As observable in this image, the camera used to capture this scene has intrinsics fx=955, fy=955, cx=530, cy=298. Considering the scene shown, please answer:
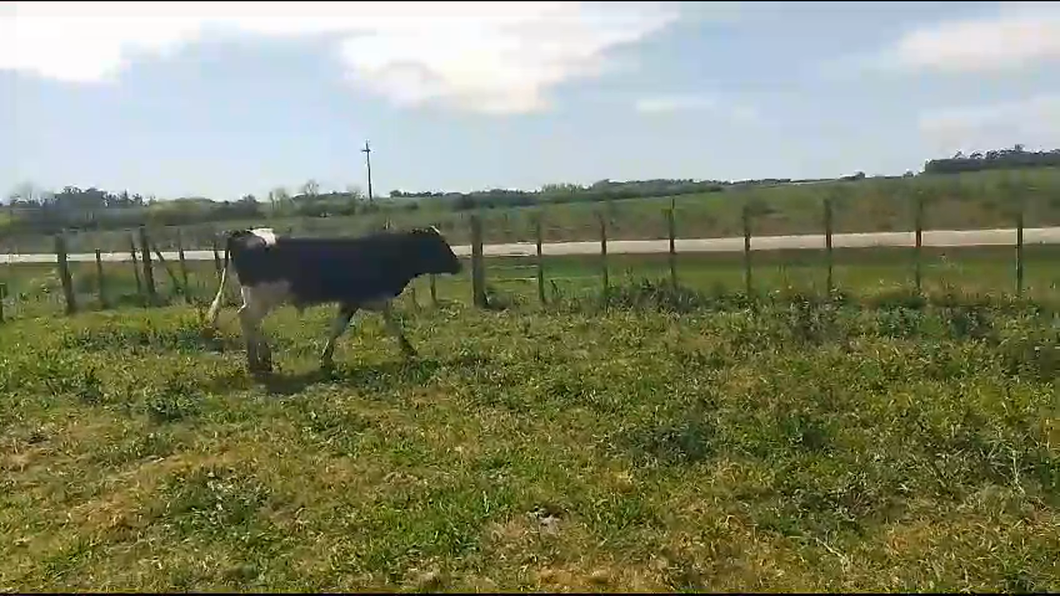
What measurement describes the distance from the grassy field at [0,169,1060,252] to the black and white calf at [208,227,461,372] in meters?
11.4

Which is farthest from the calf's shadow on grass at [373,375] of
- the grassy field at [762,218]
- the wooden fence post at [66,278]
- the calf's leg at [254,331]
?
the grassy field at [762,218]

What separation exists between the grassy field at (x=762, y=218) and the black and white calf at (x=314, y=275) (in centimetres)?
1139

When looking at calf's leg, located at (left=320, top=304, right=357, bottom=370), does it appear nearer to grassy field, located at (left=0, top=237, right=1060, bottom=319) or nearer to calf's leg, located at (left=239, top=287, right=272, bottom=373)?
calf's leg, located at (left=239, top=287, right=272, bottom=373)

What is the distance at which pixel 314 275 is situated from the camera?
10.5 meters

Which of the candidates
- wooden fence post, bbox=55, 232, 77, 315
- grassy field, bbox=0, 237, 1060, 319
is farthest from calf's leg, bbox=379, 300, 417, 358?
wooden fence post, bbox=55, 232, 77, 315

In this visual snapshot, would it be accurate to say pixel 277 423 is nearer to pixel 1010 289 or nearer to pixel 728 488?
pixel 728 488

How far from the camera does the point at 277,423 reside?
740 cm

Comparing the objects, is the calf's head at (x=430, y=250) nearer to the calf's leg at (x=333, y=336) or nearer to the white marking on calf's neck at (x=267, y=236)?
the calf's leg at (x=333, y=336)

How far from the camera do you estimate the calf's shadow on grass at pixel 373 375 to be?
866 centimetres

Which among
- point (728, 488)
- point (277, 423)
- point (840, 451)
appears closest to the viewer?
point (728, 488)

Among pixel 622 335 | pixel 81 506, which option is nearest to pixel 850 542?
pixel 81 506

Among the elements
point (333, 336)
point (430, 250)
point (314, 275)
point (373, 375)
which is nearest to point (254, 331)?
point (333, 336)

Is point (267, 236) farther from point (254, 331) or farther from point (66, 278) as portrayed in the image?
point (66, 278)

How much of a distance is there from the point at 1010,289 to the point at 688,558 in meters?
9.85
